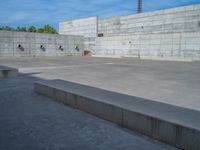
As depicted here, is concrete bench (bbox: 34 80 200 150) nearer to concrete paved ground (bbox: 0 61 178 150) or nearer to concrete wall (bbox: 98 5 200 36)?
concrete paved ground (bbox: 0 61 178 150)

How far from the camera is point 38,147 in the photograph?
244 centimetres

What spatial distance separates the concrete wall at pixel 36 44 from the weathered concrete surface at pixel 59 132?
17534 millimetres

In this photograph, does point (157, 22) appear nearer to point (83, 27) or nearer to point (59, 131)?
point (83, 27)

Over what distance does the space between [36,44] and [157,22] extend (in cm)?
1599

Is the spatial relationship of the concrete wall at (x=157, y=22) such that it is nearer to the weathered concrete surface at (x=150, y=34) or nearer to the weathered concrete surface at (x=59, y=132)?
the weathered concrete surface at (x=150, y=34)

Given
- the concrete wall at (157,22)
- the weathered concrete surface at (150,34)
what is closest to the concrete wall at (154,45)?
the weathered concrete surface at (150,34)

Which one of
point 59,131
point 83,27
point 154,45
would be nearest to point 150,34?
point 154,45

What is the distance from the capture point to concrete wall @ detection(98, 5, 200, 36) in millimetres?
24234

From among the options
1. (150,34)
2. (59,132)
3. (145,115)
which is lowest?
(59,132)

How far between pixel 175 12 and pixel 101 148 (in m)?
26.4

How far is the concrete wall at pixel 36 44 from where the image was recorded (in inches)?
779

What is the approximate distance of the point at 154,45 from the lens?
68.2ft

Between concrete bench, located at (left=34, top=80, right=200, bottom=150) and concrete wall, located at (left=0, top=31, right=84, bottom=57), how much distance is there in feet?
58.5

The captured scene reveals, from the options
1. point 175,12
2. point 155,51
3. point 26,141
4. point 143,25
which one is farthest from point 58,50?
point 26,141
